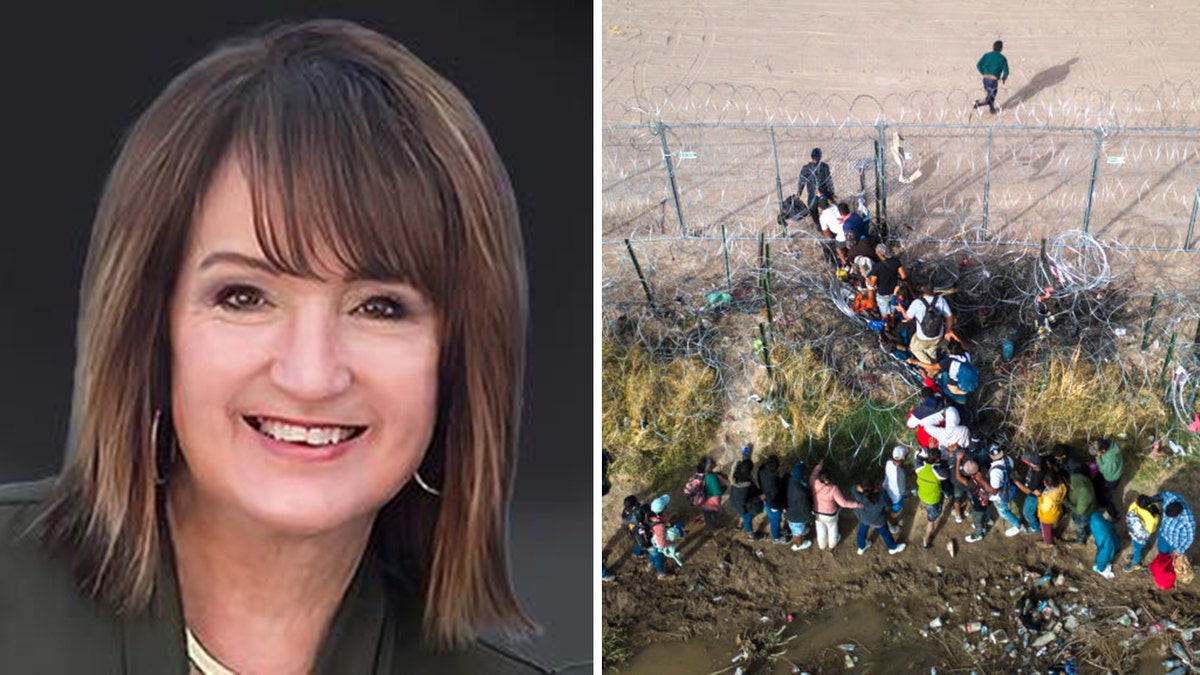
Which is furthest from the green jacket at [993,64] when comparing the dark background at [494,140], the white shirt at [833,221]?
the dark background at [494,140]

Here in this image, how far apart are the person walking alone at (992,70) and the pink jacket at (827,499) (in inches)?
102

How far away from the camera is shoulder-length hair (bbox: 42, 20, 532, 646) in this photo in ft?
6.88

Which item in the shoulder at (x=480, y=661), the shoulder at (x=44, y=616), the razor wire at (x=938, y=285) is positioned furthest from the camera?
A: the razor wire at (x=938, y=285)

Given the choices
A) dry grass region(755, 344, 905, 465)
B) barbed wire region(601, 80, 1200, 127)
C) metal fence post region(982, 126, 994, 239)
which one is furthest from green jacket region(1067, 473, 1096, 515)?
barbed wire region(601, 80, 1200, 127)

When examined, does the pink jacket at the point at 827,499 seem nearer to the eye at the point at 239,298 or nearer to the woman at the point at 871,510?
the woman at the point at 871,510

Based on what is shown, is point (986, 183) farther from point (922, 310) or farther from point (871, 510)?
point (871, 510)

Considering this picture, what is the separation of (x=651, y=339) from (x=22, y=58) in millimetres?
3642

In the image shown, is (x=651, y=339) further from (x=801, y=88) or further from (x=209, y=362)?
(x=209, y=362)

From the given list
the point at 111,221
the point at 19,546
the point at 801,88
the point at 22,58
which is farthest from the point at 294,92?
the point at 801,88

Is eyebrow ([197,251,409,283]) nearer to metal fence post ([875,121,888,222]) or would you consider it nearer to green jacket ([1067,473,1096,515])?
green jacket ([1067,473,1096,515])

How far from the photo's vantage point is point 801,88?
642 centimetres

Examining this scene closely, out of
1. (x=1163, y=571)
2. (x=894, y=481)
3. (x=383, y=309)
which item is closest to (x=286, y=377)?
(x=383, y=309)

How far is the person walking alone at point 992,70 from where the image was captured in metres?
6.00

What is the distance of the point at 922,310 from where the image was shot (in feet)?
16.5
